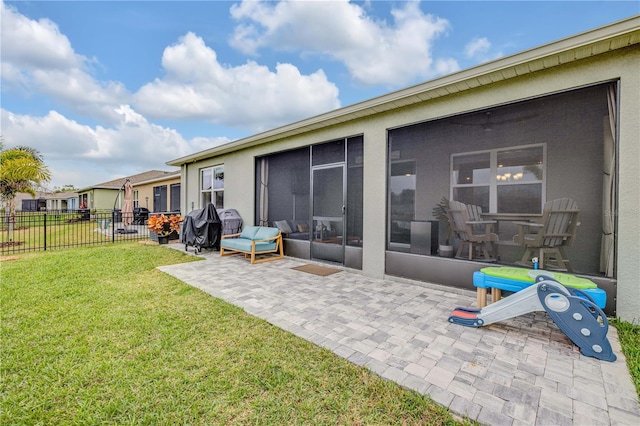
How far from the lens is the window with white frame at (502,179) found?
373 centimetres

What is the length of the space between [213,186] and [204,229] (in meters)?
2.47

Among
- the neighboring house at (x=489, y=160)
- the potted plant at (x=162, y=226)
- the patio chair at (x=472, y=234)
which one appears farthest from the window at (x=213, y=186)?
the patio chair at (x=472, y=234)

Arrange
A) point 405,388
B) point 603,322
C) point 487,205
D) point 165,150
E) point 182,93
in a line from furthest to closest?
point 165,150, point 182,93, point 487,205, point 603,322, point 405,388

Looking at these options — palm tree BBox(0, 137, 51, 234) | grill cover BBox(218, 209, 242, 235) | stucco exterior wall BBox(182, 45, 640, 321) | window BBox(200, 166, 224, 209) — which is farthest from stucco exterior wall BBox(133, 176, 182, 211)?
stucco exterior wall BBox(182, 45, 640, 321)

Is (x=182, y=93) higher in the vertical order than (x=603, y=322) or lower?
higher

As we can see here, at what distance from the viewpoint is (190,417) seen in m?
1.70

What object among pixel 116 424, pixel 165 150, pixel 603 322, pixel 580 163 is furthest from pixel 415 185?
pixel 165 150

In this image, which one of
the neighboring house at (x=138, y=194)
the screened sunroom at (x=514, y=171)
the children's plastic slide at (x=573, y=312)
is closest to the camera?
the children's plastic slide at (x=573, y=312)

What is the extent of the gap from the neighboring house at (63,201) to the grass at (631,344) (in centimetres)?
4275

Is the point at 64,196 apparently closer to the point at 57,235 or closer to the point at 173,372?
the point at 57,235

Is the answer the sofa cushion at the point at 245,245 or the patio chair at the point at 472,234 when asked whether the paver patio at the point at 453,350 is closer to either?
the patio chair at the point at 472,234

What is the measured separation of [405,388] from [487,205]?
3.12m

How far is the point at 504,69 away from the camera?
3.45 meters

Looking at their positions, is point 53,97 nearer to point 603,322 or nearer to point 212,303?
point 212,303
